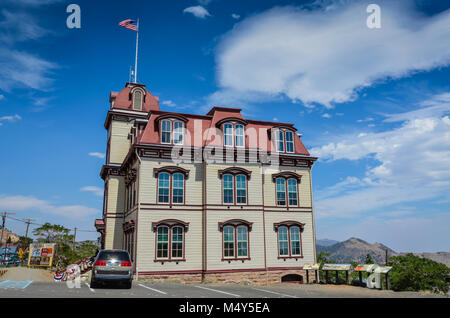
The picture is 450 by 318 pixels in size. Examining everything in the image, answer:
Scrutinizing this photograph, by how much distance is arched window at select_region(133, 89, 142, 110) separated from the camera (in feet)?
108

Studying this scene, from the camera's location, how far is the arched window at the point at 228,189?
1011 inches

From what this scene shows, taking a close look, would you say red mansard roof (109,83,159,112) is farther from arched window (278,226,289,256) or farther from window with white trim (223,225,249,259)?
arched window (278,226,289,256)

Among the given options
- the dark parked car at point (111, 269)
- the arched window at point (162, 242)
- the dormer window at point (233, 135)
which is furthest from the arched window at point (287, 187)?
the dark parked car at point (111, 269)

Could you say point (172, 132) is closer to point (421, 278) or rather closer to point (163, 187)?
point (163, 187)

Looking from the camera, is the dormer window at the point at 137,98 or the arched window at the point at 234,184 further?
the dormer window at the point at 137,98

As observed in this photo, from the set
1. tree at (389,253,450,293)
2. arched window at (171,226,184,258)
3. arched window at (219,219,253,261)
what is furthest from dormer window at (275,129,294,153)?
tree at (389,253,450,293)

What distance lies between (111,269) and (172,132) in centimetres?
1183

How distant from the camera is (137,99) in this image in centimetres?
3309

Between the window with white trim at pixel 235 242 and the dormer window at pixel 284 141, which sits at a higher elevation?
the dormer window at pixel 284 141

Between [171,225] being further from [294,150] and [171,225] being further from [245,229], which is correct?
[294,150]

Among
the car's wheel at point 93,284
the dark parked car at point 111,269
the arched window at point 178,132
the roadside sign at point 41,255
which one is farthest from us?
the roadside sign at point 41,255

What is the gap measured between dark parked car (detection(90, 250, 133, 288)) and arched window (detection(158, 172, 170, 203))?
322 inches

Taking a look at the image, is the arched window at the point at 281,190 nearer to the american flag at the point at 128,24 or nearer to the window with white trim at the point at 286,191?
the window with white trim at the point at 286,191
